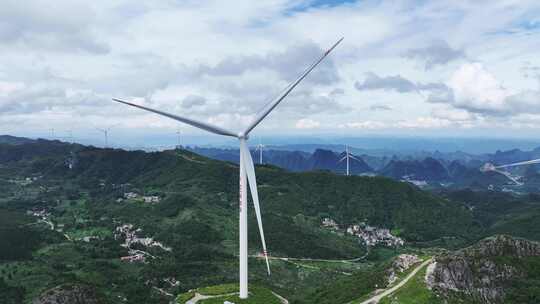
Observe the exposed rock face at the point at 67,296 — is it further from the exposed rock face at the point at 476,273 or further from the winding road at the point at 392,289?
the exposed rock face at the point at 476,273

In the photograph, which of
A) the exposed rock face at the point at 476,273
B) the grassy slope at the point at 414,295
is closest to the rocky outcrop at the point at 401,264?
the exposed rock face at the point at 476,273

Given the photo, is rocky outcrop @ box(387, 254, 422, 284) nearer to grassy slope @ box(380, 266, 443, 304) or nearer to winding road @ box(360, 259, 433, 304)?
winding road @ box(360, 259, 433, 304)

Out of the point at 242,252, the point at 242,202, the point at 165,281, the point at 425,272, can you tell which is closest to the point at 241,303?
the point at 242,252

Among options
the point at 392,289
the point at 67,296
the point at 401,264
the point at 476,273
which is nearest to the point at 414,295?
the point at 392,289

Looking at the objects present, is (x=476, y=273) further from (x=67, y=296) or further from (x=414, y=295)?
(x=67, y=296)

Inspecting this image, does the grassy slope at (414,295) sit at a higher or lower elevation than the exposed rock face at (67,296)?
higher

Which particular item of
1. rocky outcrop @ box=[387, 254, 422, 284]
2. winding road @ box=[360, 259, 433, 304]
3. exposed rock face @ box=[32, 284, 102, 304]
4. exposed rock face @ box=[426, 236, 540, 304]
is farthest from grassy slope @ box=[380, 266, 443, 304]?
exposed rock face @ box=[32, 284, 102, 304]
